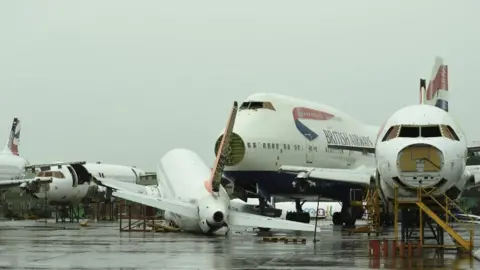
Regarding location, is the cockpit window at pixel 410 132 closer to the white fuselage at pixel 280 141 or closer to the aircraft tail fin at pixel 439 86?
the white fuselage at pixel 280 141

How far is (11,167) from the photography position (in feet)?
241

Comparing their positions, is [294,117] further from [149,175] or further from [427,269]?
[149,175]

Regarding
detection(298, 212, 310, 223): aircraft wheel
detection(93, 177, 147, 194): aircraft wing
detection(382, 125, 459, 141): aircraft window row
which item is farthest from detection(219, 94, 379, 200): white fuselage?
detection(382, 125, 459, 141): aircraft window row

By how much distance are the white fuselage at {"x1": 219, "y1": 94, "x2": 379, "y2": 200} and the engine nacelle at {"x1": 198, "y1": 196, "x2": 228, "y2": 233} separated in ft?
22.9

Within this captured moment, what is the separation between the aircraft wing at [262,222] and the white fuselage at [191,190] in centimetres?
36

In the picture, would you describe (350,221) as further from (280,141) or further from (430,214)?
(430,214)

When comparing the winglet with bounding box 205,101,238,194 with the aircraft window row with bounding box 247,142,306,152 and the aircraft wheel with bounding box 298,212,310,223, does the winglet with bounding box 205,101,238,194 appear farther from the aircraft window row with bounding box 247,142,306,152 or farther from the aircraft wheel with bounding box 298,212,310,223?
the aircraft wheel with bounding box 298,212,310,223

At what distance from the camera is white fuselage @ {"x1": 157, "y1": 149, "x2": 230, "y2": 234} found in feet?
104

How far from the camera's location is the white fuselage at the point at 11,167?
72250mm

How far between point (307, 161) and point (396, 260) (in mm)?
22911

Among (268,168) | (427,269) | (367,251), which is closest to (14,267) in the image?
(427,269)

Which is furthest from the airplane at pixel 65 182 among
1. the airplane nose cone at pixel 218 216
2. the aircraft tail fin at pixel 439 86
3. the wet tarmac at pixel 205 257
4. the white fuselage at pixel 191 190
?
the wet tarmac at pixel 205 257

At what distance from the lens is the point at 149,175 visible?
79.8 meters

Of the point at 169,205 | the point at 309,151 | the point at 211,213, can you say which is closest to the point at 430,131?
the point at 211,213
